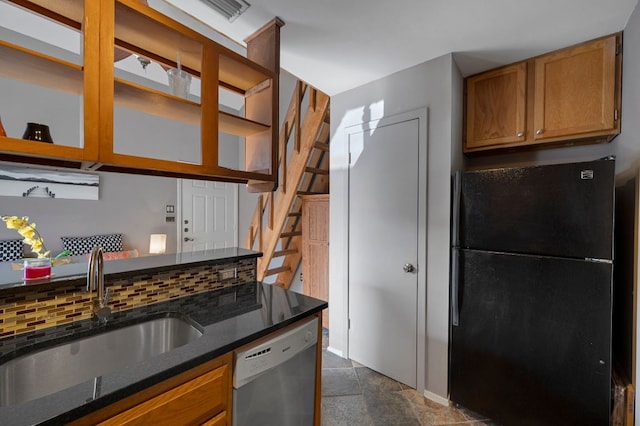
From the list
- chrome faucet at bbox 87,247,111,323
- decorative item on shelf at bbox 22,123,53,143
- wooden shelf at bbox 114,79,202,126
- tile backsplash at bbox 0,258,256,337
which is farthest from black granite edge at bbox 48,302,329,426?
wooden shelf at bbox 114,79,202,126

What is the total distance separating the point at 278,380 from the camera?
126 centimetres

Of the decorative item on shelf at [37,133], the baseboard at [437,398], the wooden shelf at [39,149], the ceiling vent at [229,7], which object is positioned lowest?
the baseboard at [437,398]

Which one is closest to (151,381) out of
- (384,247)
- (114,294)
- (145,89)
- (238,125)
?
(114,294)

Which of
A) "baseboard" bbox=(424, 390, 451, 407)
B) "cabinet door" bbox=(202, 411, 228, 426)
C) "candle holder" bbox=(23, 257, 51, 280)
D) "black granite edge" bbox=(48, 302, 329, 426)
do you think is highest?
"candle holder" bbox=(23, 257, 51, 280)

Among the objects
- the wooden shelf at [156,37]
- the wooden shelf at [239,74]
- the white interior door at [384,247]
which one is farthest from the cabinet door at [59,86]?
the white interior door at [384,247]

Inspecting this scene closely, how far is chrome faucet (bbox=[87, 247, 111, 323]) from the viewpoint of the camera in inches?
44.7

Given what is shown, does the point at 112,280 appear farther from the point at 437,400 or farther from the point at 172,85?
the point at 437,400

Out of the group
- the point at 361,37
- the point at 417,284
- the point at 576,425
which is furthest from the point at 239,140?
the point at 576,425

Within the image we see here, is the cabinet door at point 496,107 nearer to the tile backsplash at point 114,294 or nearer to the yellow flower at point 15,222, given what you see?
the tile backsplash at point 114,294

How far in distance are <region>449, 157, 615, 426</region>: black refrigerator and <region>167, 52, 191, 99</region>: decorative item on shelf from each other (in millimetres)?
1692

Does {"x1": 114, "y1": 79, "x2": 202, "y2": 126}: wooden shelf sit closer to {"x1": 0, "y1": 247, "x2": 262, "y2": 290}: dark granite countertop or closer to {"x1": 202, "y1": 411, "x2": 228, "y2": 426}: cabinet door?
{"x1": 0, "y1": 247, "x2": 262, "y2": 290}: dark granite countertop

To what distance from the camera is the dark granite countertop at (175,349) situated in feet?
2.39

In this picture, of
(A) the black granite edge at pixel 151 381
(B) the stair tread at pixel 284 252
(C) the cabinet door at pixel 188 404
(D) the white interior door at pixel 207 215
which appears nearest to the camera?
(A) the black granite edge at pixel 151 381

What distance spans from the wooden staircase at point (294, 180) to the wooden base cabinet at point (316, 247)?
25cm
